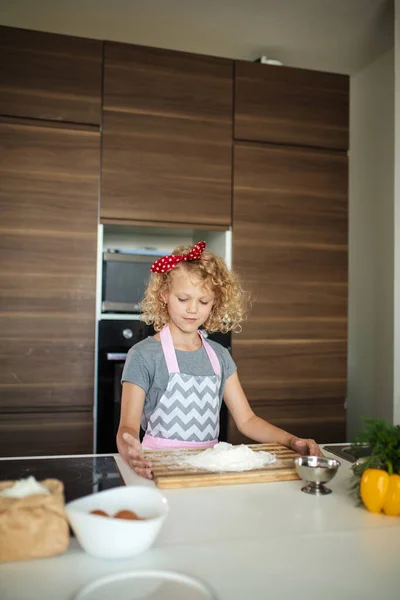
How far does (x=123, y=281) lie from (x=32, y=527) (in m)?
2.04

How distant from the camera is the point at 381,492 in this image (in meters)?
1.13

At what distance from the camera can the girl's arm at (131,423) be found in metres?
1.32

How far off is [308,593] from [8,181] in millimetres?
2360

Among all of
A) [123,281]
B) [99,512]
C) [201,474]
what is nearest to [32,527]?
[99,512]

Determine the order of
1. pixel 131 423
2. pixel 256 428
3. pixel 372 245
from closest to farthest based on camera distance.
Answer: pixel 131 423
pixel 256 428
pixel 372 245

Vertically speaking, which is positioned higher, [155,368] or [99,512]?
[155,368]

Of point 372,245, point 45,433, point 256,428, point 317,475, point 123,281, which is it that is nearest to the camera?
point 317,475

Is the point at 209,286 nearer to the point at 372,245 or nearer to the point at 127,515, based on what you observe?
the point at 127,515

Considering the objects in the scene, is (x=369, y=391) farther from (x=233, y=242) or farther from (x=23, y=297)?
(x=23, y=297)

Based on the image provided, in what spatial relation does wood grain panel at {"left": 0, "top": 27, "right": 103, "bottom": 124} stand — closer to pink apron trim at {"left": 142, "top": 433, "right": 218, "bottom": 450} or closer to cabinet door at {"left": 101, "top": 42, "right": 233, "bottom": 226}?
cabinet door at {"left": 101, "top": 42, "right": 233, "bottom": 226}

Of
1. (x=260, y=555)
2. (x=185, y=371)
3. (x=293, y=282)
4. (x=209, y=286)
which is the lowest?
(x=260, y=555)

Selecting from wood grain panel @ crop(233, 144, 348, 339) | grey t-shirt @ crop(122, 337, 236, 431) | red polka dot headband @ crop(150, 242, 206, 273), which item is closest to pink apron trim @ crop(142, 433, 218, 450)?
grey t-shirt @ crop(122, 337, 236, 431)

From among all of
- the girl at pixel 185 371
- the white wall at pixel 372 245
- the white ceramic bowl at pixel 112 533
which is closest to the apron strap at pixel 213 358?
the girl at pixel 185 371

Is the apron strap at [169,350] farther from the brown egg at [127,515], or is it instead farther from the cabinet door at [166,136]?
the cabinet door at [166,136]
